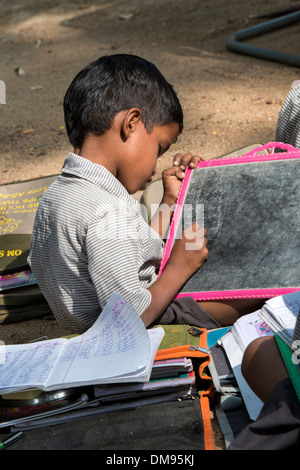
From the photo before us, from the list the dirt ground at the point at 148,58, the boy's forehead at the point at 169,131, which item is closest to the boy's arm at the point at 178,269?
the boy's forehead at the point at 169,131

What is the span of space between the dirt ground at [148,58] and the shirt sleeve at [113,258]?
0.88m

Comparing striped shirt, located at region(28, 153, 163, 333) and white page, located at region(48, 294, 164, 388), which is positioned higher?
striped shirt, located at region(28, 153, 163, 333)

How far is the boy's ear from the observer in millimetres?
1842

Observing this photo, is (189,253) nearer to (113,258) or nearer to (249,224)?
(249,224)

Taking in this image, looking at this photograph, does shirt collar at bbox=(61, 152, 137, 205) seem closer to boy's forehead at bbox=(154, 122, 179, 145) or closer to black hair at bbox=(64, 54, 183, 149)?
black hair at bbox=(64, 54, 183, 149)

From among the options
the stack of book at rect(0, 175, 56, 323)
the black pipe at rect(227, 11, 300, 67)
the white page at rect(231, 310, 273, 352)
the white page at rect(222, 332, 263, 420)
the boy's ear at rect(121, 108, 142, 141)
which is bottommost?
the stack of book at rect(0, 175, 56, 323)

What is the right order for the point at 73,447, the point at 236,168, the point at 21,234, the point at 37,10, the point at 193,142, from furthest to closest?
the point at 37,10, the point at 193,142, the point at 21,234, the point at 236,168, the point at 73,447

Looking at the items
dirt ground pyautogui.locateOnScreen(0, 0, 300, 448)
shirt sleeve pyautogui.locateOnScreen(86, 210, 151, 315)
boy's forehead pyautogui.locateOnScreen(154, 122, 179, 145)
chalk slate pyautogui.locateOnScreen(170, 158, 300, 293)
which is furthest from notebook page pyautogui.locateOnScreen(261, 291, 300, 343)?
dirt ground pyautogui.locateOnScreen(0, 0, 300, 448)

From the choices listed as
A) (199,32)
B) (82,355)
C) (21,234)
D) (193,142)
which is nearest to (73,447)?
(82,355)

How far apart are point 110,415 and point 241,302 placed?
0.62 metres

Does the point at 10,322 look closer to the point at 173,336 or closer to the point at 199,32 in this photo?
the point at 173,336

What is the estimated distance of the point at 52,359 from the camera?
5.61 ft

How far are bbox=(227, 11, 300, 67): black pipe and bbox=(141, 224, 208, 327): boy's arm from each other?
322 centimetres

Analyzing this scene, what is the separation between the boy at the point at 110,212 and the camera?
1721 mm
